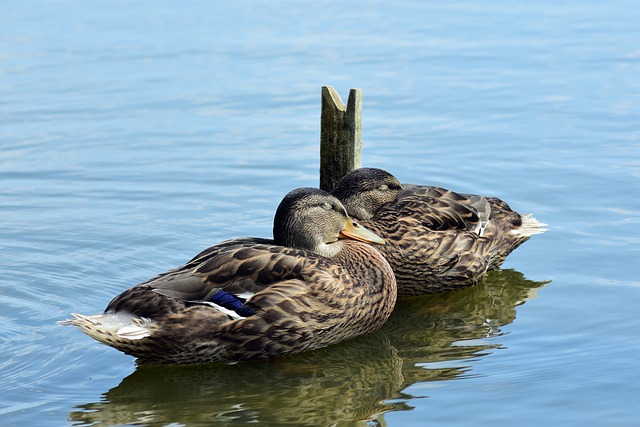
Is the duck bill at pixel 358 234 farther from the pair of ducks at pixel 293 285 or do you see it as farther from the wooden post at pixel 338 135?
the wooden post at pixel 338 135

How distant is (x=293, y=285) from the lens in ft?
25.5

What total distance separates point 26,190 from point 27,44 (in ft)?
17.4

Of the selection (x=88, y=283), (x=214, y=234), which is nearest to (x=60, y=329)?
(x=88, y=283)

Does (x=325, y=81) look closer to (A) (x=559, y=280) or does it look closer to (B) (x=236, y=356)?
(A) (x=559, y=280)

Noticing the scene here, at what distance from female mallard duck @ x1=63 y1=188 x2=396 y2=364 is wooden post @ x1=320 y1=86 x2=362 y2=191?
5.06ft

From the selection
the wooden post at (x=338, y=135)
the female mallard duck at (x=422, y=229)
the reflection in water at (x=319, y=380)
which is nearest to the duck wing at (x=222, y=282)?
the reflection in water at (x=319, y=380)

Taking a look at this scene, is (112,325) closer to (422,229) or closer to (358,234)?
(358,234)

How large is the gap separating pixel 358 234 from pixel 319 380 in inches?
53.7

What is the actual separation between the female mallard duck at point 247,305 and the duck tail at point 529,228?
6.32 feet

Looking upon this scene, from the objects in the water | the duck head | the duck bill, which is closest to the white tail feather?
the water

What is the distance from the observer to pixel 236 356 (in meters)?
7.77

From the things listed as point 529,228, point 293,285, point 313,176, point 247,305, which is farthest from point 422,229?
point 313,176

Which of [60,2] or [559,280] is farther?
[60,2]

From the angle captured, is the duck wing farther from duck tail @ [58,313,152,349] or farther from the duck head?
the duck head
